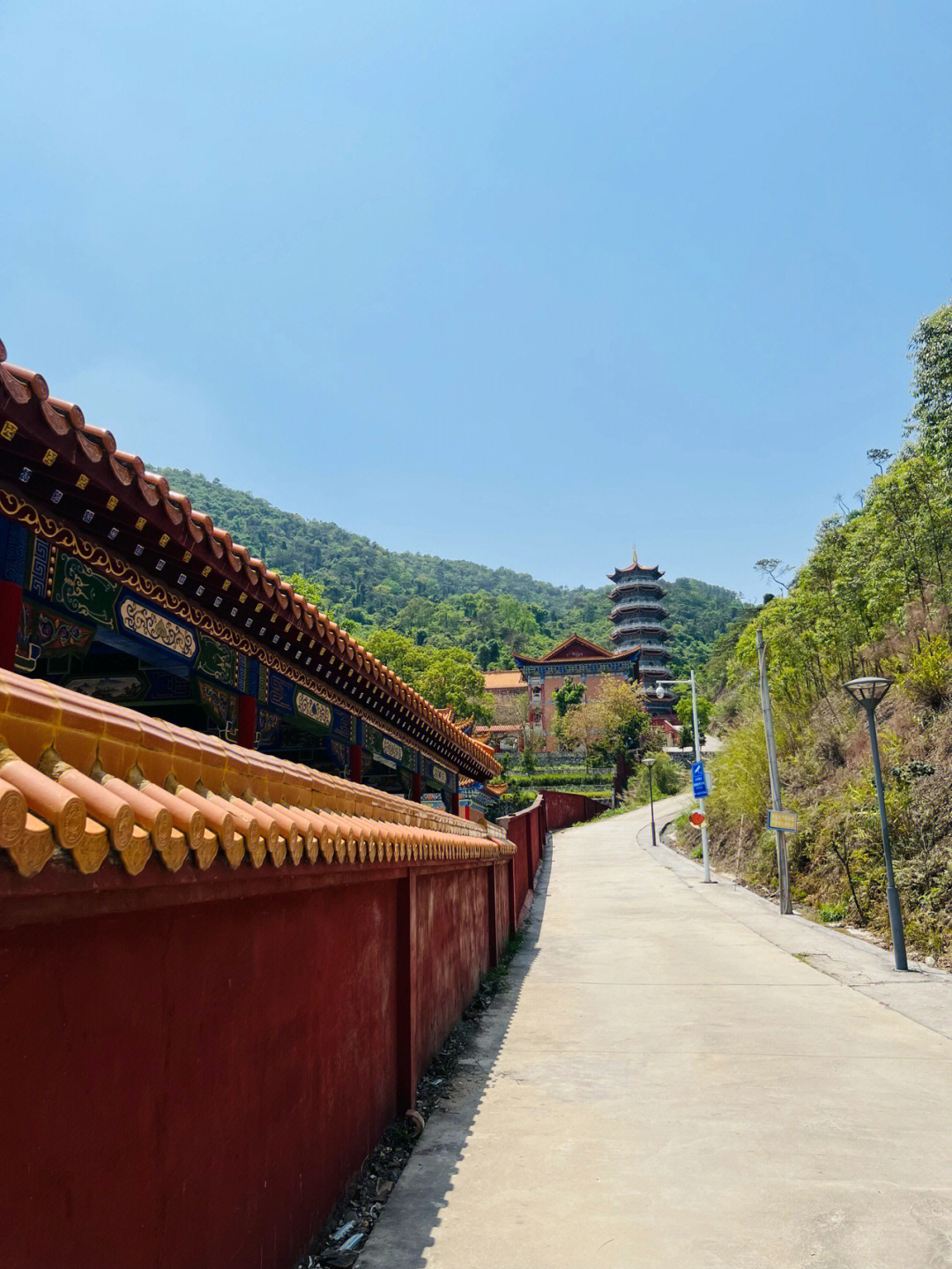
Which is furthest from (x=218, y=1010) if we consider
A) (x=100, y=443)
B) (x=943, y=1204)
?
(x=943, y=1204)

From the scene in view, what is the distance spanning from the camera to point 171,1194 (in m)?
2.61

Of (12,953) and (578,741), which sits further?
(578,741)

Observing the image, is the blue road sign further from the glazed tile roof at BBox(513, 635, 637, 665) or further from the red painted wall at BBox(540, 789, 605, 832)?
the glazed tile roof at BBox(513, 635, 637, 665)

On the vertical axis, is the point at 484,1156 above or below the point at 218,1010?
below

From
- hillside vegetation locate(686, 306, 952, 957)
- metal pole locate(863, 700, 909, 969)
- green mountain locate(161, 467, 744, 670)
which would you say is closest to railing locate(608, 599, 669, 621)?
green mountain locate(161, 467, 744, 670)

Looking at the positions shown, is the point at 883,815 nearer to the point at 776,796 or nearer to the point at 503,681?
the point at 776,796

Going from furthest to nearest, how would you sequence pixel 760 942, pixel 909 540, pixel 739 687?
1. pixel 739 687
2. pixel 909 540
3. pixel 760 942

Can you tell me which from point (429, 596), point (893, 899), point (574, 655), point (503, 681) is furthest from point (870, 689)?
point (429, 596)

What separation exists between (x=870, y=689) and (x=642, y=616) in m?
69.0

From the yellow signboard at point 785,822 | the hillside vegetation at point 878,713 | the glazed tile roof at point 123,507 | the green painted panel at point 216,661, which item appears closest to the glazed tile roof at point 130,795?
the glazed tile roof at point 123,507

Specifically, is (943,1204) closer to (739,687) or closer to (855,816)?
(855,816)

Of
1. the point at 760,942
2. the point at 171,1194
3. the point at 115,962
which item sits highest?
the point at 115,962

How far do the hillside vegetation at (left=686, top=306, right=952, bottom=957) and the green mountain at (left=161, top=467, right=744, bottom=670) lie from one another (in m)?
58.0

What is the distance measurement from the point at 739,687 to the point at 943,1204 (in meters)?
30.1
